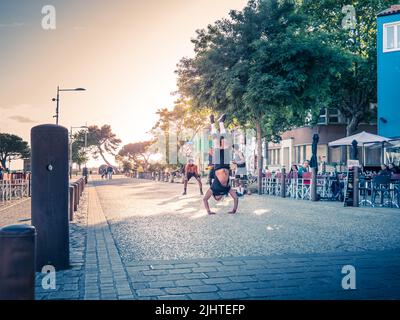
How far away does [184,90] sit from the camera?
72.2 feet

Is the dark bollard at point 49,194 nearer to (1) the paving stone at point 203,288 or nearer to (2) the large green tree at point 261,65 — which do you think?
(1) the paving stone at point 203,288

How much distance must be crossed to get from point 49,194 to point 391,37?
26336 mm

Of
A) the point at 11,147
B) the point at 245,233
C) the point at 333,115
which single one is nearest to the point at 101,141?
the point at 11,147

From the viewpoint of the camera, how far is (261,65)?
1880cm

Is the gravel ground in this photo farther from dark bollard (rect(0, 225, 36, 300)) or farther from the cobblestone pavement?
dark bollard (rect(0, 225, 36, 300))

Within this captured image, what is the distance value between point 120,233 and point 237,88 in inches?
497

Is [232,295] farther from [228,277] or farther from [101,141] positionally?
[101,141]

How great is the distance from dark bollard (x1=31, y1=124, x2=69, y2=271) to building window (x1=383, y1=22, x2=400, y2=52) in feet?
84.4

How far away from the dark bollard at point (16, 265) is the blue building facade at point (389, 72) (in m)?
25.9

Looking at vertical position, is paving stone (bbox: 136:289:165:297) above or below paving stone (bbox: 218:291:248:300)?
below

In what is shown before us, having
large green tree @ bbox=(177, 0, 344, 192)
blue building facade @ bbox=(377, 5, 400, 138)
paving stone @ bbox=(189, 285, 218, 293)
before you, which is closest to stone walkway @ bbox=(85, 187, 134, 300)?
paving stone @ bbox=(189, 285, 218, 293)

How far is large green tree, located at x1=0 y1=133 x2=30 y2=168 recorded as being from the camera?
100 m
